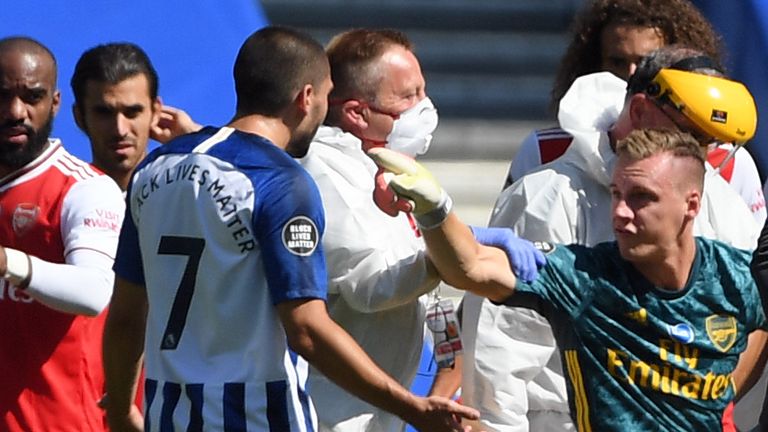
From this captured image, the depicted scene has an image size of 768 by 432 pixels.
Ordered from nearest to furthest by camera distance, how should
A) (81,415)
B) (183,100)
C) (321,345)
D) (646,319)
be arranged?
(321,345)
(646,319)
(81,415)
(183,100)

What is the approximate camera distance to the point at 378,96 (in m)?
4.71

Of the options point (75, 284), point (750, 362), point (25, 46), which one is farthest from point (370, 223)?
point (25, 46)

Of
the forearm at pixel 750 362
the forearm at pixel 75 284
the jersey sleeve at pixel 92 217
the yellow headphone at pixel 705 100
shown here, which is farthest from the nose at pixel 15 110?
the forearm at pixel 750 362

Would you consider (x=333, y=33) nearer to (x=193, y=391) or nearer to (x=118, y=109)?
(x=118, y=109)

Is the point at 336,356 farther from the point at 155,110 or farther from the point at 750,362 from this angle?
the point at 155,110

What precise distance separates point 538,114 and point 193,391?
4.68 m

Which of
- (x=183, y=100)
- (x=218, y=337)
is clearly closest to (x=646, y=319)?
(x=218, y=337)

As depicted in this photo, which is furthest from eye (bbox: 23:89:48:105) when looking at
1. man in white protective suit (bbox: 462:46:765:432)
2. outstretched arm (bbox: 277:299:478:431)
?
outstretched arm (bbox: 277:299:478:431)

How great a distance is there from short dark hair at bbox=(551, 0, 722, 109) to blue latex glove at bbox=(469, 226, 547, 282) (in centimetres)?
141

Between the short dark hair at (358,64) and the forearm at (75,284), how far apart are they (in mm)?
763

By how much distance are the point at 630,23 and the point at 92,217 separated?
1823 millimetres

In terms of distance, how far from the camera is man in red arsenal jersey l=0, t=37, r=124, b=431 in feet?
15.1

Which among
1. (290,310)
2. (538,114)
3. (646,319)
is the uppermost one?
(290,310)

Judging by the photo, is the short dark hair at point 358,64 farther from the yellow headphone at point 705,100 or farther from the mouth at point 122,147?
the mouth at point 122,147
